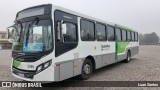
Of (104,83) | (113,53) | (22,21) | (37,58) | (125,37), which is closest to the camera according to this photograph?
(37,58)

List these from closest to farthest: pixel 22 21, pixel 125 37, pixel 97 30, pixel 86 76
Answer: pixel 22 21 → pixel 86 76 → pixel 97 30 → pixel 125 37

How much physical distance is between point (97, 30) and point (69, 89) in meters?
3.66

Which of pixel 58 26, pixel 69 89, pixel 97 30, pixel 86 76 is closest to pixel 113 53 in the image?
pixel 97 30

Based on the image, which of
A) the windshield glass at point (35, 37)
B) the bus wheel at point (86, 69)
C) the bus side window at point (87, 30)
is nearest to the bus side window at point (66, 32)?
the windshield glass at point (35, 37)

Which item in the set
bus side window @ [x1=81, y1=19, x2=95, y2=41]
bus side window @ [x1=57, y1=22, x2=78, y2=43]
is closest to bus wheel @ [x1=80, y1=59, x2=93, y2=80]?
bus side window @ [x1=81, y1=19, x2=95, y2=41]

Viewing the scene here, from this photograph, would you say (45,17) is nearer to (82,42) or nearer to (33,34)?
(33,34)

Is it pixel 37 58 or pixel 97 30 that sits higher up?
pixel 97 30

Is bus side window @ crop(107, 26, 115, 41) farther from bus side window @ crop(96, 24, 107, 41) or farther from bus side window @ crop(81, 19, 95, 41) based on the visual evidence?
bus side window @ crop(81, 19, 95, 41)

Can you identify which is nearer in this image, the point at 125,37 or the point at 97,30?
the point at 97,30

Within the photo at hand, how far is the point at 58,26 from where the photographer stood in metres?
5.82

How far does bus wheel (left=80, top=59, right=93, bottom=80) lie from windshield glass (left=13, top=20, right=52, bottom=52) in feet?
8.33

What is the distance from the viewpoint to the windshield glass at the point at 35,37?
5.64 metres

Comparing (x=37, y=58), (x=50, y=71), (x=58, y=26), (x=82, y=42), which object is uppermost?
(x=58, y=26)

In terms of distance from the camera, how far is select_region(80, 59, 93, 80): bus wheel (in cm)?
762
